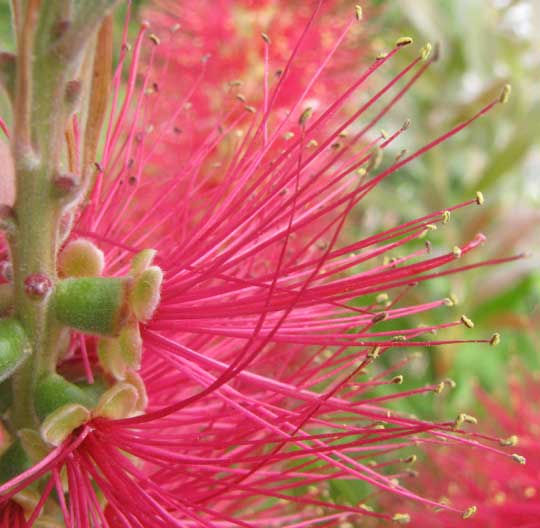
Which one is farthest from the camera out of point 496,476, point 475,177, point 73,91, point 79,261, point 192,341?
point 475,177

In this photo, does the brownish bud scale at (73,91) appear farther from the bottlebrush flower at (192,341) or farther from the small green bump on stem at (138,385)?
the small green bump on stem at (138,385)

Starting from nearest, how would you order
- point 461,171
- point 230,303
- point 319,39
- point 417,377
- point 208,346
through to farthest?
point 230,303 < point 208,346 < point 319,39 < point 417,377 < point 461,171

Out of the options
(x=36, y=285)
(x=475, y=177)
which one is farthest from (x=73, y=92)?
(x=475, y=177)

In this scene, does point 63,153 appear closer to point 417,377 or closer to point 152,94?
point 152,94

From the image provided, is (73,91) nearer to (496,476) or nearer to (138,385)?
(138,385)

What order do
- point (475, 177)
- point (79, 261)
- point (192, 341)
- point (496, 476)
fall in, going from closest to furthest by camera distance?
point (79, 261), point (192, 341), point (496, 476), point (475, 177)

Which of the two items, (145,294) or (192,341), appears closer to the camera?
(145,294)

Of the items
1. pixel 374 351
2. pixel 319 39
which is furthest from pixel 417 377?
pixel 374 351

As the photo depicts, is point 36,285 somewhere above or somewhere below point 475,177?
below
